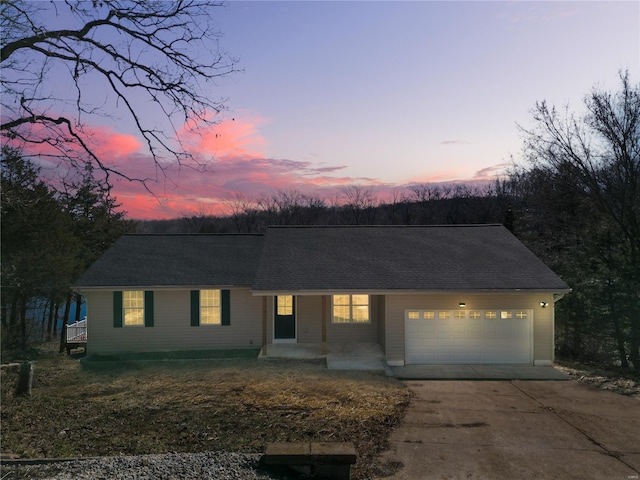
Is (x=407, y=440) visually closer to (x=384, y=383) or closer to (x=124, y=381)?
(x=384, y=383)

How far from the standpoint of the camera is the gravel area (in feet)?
19.3

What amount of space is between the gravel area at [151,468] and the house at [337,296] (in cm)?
676

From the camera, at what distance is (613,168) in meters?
16.5

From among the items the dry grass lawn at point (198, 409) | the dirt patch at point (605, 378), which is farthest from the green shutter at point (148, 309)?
the dirt patch at point (605, 378)

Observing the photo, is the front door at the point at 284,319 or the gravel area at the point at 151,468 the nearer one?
the gravel area at the point at 151,468

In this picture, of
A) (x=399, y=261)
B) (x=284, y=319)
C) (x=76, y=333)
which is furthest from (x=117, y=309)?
(x=399, y=261)

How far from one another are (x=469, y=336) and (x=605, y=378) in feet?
13.3

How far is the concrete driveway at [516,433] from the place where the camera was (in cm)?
673

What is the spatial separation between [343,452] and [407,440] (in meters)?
2.30

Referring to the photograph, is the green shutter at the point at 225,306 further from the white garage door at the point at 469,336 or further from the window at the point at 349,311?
the white garage door at the point at 469,336

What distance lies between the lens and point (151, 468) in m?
6.14

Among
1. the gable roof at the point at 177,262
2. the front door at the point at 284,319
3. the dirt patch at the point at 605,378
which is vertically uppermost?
the gable roof at the point at 177,262

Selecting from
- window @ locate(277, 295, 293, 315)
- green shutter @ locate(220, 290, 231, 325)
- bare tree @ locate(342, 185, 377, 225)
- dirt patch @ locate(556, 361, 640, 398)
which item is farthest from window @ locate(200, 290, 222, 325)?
bare tree @ locate(342, 185, 377, 225)

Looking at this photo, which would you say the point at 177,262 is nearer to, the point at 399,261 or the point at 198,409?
the point at 198,409
